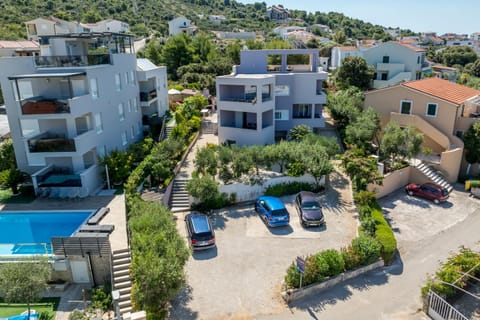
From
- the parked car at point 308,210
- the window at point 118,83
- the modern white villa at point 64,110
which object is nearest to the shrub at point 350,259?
the parked car at point 308,210

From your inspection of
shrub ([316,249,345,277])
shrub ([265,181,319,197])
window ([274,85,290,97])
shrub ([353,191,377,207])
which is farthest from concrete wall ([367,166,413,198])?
window ([274,85,290,97])

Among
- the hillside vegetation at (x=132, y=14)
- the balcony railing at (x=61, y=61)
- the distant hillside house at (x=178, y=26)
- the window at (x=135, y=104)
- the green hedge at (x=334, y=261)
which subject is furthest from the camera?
the distant hillside house at (x=178, y=26)

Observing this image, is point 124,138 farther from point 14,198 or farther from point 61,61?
point 14,198

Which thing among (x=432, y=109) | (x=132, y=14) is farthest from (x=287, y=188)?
(x=132, y=14)

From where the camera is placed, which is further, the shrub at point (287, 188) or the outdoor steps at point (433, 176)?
the outdoor steps at point (433, 176)

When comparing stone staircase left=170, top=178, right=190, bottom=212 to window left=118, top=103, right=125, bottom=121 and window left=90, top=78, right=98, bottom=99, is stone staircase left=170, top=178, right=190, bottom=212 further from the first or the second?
window left=118, top=103, right=125, bottom=121

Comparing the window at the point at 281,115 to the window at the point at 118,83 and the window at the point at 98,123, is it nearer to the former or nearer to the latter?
the window at the point at 118,83
